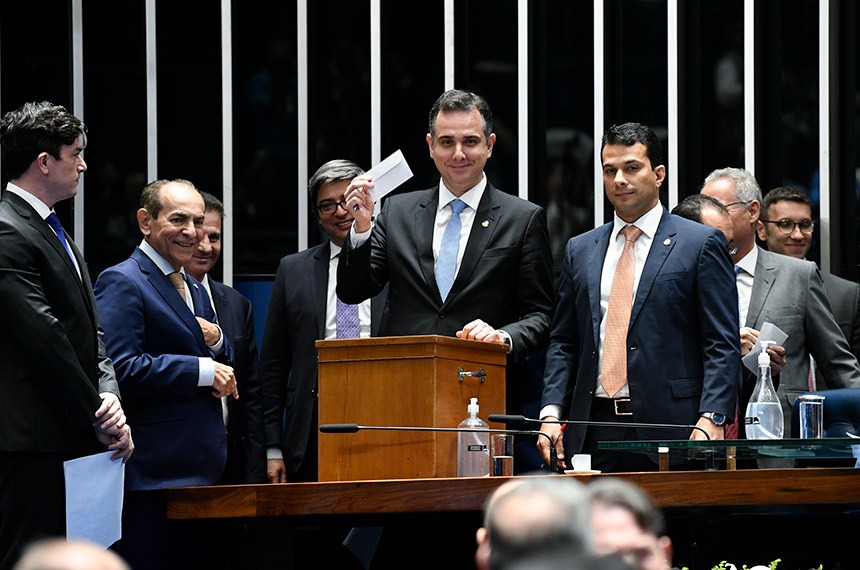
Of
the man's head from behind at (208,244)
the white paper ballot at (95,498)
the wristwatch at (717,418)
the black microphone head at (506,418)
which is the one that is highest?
the man's head from behind at (208,244)

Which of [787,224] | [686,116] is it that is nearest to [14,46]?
[686,116]

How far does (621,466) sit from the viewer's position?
16.4 feet

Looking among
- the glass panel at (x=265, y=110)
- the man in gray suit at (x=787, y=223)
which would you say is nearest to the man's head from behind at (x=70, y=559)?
the man in gray suit at (x=787, y=223)

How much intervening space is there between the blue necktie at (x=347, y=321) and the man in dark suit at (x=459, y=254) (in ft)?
1.49

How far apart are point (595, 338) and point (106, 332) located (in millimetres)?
1688

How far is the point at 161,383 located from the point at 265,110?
101 inches

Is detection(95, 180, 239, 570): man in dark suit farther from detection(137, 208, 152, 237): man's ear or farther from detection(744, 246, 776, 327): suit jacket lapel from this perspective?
detection(744, 246, 776, 327): suit jacket lapel

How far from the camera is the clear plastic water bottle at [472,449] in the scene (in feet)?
14.9

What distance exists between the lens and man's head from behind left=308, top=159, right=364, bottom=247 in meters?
6.04

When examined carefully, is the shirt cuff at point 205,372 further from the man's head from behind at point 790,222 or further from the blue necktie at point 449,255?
the man's head from behind at point 790,222

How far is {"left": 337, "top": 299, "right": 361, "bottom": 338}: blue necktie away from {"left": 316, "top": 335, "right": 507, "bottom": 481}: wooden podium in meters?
1.16

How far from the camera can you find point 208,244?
6.19 metres

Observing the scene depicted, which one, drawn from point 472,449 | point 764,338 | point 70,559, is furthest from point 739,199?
point 70,559

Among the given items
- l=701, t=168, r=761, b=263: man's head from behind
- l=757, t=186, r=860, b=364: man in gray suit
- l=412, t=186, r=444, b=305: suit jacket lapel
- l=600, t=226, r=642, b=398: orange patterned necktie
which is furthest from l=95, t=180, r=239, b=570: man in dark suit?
l=757, t=186, r=860, b=364: man in gray suit
